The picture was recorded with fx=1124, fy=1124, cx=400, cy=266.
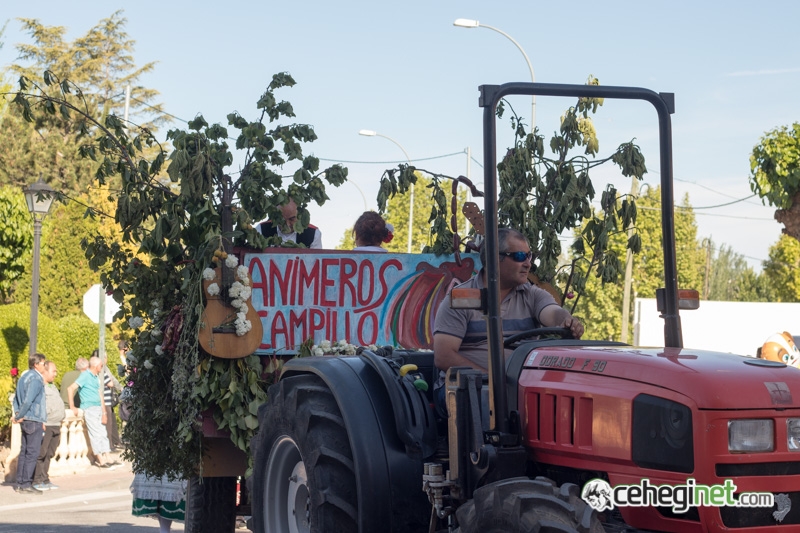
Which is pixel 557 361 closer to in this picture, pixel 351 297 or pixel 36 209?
pixel 351 297

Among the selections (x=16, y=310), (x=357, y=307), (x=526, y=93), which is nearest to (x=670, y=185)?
(x=526, y=93)

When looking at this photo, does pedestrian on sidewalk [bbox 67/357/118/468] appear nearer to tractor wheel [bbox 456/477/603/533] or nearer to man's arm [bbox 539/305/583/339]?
man's arm [bbox 539/305/583/339]

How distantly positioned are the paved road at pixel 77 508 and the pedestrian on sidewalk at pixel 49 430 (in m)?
0.29

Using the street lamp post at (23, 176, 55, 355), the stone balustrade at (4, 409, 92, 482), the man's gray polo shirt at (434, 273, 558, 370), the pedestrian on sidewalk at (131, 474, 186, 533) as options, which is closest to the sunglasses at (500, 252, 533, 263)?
the man's gray polo shirt at (434, 273, 558, 370)

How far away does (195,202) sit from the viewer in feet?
22.1

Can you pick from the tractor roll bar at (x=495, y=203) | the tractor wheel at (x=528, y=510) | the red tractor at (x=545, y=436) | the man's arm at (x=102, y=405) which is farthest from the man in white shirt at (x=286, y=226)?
the man's arm at (x=102, y=405)

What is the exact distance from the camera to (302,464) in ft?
17.4

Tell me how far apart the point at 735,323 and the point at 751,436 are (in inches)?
880

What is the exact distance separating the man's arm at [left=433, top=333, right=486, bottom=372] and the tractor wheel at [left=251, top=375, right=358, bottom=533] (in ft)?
1.68

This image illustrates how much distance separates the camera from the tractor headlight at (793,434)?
373cm

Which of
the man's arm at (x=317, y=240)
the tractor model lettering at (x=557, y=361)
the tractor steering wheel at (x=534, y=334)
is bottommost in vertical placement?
the tractor model lettering at (x=557, y=361)

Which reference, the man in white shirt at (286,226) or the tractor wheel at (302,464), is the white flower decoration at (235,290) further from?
the tractor wheel at (302,464)

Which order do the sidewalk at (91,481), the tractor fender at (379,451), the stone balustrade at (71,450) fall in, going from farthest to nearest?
the stone balustrade at (71,450) < the sidewalk at (91,481) < the tractor fender at (379,451)

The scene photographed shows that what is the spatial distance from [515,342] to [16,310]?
17376 millimetres
